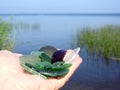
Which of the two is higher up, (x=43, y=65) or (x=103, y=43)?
(x=43, y=65)

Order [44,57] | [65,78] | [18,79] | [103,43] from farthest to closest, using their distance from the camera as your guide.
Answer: [103,43], [44,57], [65,78], [18,79]

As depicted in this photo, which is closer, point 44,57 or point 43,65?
point 43,65

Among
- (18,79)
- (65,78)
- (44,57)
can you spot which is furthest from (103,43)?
(18,79)

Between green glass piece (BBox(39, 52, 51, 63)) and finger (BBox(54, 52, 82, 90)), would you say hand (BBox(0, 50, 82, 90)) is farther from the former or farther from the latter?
green glass piece (BBox(39, 52, 51, 63))

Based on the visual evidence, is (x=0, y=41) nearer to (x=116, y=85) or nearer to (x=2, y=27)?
(x=2, y=27)

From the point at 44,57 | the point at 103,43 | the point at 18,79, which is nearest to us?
the point at 18,79

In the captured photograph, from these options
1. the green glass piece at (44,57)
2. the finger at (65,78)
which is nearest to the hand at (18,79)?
the finger at (65,78)

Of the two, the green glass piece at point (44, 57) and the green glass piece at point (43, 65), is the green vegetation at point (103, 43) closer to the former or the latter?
the green glass piece at point (44, 57)

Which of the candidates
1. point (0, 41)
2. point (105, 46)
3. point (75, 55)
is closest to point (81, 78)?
point (105, 46)

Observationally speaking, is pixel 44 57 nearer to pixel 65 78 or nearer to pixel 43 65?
pixel 43 65
